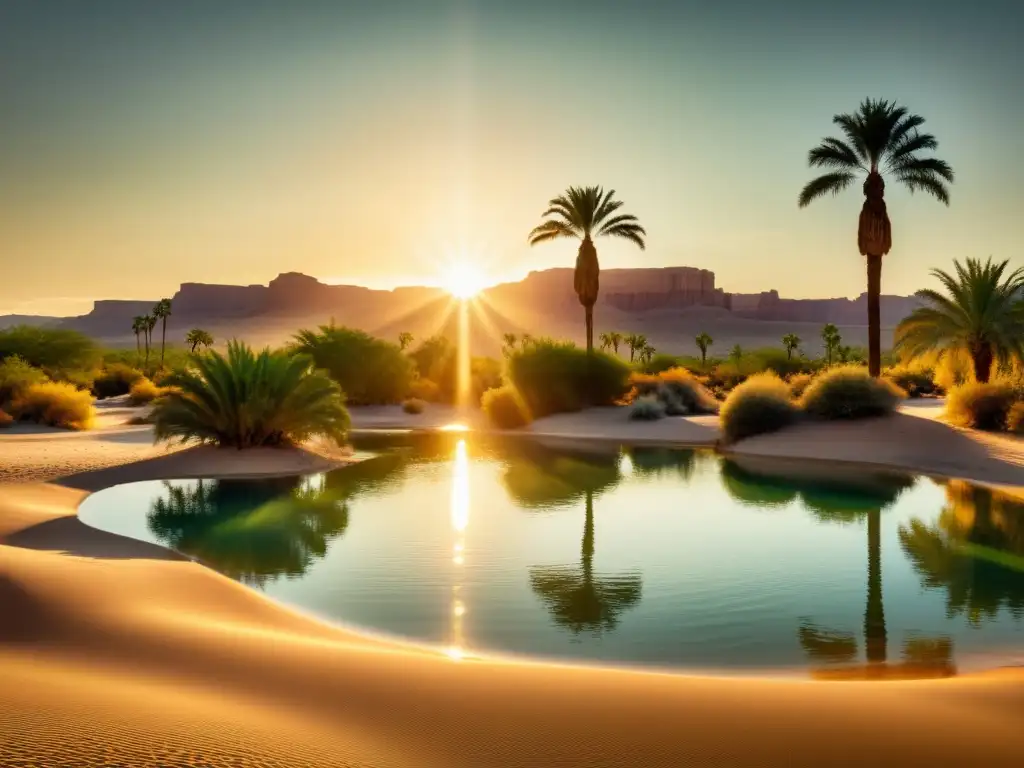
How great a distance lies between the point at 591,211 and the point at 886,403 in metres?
20.5

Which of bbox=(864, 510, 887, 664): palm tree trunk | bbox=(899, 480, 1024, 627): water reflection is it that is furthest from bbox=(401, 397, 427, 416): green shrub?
bbox=(864, 510, 887, 664): palm tree trunk

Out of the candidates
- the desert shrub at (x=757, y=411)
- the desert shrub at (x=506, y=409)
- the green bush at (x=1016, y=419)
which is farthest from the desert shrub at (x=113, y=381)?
the green bush at (x=1016, y=419)

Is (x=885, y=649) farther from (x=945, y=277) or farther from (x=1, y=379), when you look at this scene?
(x=1, y=379)

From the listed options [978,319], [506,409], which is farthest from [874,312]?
[506,409]

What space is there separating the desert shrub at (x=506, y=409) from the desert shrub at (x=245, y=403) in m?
12.6

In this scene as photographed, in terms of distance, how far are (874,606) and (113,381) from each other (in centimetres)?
4197

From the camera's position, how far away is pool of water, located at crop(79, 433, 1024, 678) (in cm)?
809

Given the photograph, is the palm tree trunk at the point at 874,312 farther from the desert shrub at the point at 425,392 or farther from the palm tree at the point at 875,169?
the desert shrub at the point at 425,392

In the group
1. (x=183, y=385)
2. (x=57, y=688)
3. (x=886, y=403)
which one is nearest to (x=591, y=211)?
(x=886, y=403)

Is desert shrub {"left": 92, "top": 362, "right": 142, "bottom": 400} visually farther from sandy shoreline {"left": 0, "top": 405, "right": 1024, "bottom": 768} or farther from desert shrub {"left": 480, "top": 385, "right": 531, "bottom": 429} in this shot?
sandy shoreline {"left": 0, "top": 405, "right": 1024, "bottom": 768}

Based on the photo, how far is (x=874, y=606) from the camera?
9.41m

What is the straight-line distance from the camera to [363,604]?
367 inches

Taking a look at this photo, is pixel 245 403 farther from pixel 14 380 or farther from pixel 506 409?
pixel 506 409

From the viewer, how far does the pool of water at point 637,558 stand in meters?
8.09
